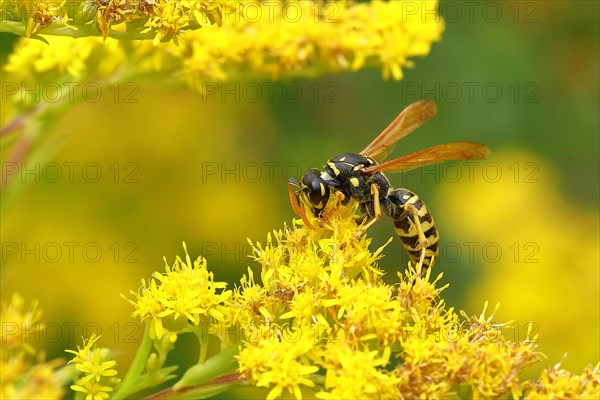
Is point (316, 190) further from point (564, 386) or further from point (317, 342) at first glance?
point (564, 386)

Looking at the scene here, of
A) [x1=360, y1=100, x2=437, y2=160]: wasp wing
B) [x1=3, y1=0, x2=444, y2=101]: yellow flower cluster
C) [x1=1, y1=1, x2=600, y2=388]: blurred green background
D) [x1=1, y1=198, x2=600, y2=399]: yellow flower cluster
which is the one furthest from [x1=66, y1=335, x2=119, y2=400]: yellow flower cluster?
[x1=1, y1=1, x2=600, y2=388]: blurred green background

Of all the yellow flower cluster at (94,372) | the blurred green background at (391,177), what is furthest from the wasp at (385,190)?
the blurred green background at (391,177)

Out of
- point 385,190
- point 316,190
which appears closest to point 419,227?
point 385,190

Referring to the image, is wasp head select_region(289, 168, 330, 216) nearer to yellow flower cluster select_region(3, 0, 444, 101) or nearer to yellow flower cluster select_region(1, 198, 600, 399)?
yellow flower cluster select_region(1, 198, 600, 399)

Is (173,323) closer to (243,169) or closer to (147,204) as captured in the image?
(147,204)

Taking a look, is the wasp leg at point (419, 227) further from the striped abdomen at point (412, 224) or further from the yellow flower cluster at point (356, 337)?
the yellow flower cluster at point (356, 337)

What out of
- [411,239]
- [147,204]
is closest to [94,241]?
[147,204]
